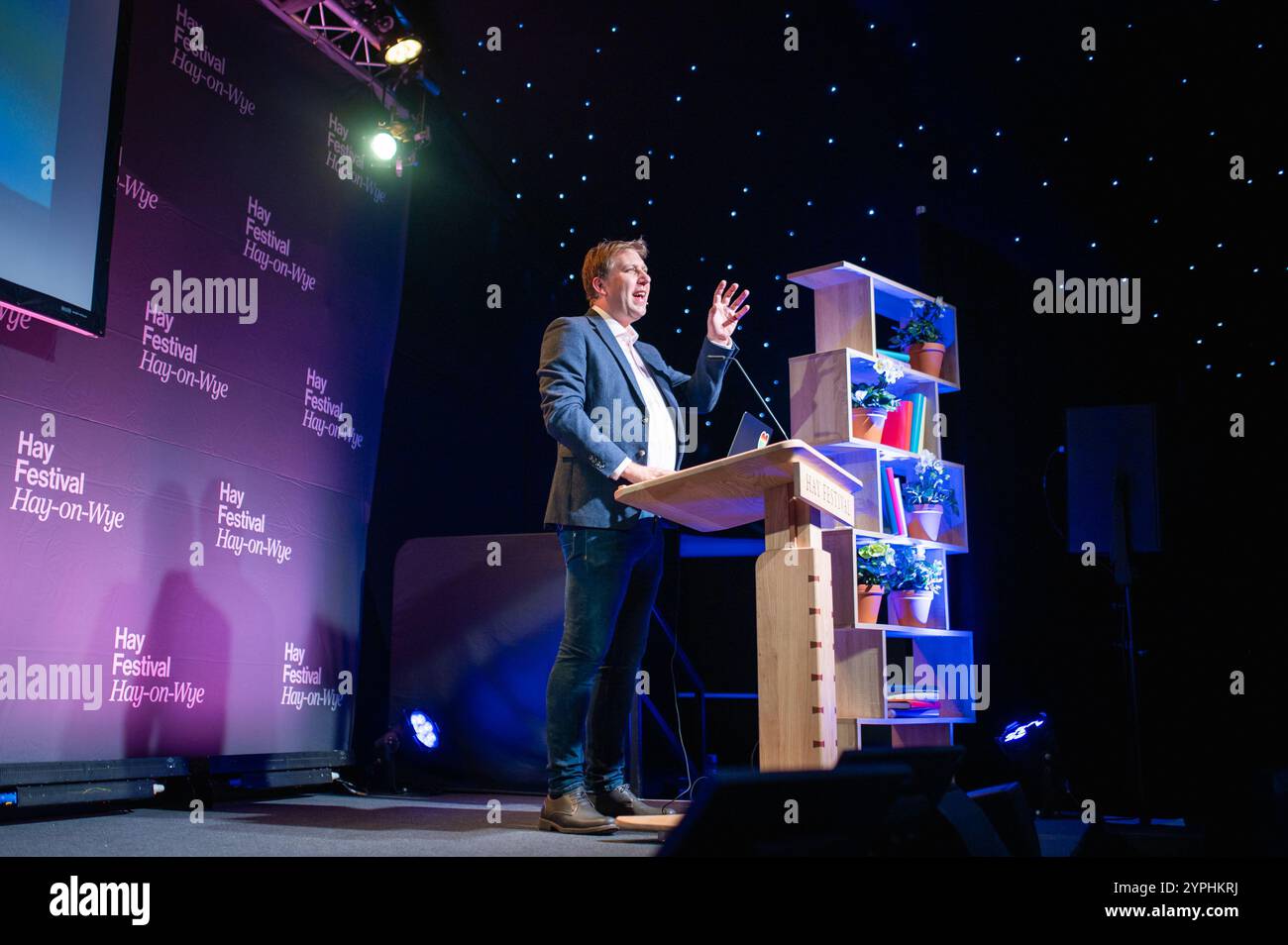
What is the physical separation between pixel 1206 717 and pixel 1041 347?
1.67 meters

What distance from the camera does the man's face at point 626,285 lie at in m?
3.13

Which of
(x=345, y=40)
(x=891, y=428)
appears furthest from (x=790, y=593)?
(x=345, y=40)

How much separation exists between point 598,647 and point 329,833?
906 mm

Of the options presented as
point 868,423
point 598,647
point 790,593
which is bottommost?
point 598,647

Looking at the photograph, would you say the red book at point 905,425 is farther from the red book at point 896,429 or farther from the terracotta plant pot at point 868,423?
the terracotta plant pot at point 868,423

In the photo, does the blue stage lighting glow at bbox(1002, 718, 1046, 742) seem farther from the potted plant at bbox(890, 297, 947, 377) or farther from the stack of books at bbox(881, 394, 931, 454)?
the potted plant at bbox(890, 297, 947, 377)

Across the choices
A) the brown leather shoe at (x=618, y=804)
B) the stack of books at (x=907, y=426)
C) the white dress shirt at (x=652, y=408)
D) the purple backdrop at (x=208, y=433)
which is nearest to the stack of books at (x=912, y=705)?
the stack of books at (x=907, y=426)

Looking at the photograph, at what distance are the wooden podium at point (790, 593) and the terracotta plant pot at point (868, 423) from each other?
1968 mm

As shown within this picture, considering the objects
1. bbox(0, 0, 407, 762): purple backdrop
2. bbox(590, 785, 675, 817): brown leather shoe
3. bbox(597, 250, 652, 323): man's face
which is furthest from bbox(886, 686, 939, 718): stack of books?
bbox(0, 0, 407, 762): purple backdrop

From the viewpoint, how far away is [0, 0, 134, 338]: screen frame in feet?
10.7

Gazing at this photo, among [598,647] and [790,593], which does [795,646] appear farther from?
[598,647]

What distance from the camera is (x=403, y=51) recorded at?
4789mm

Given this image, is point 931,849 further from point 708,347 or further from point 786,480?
point 708,347

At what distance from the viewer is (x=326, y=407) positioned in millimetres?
4773
